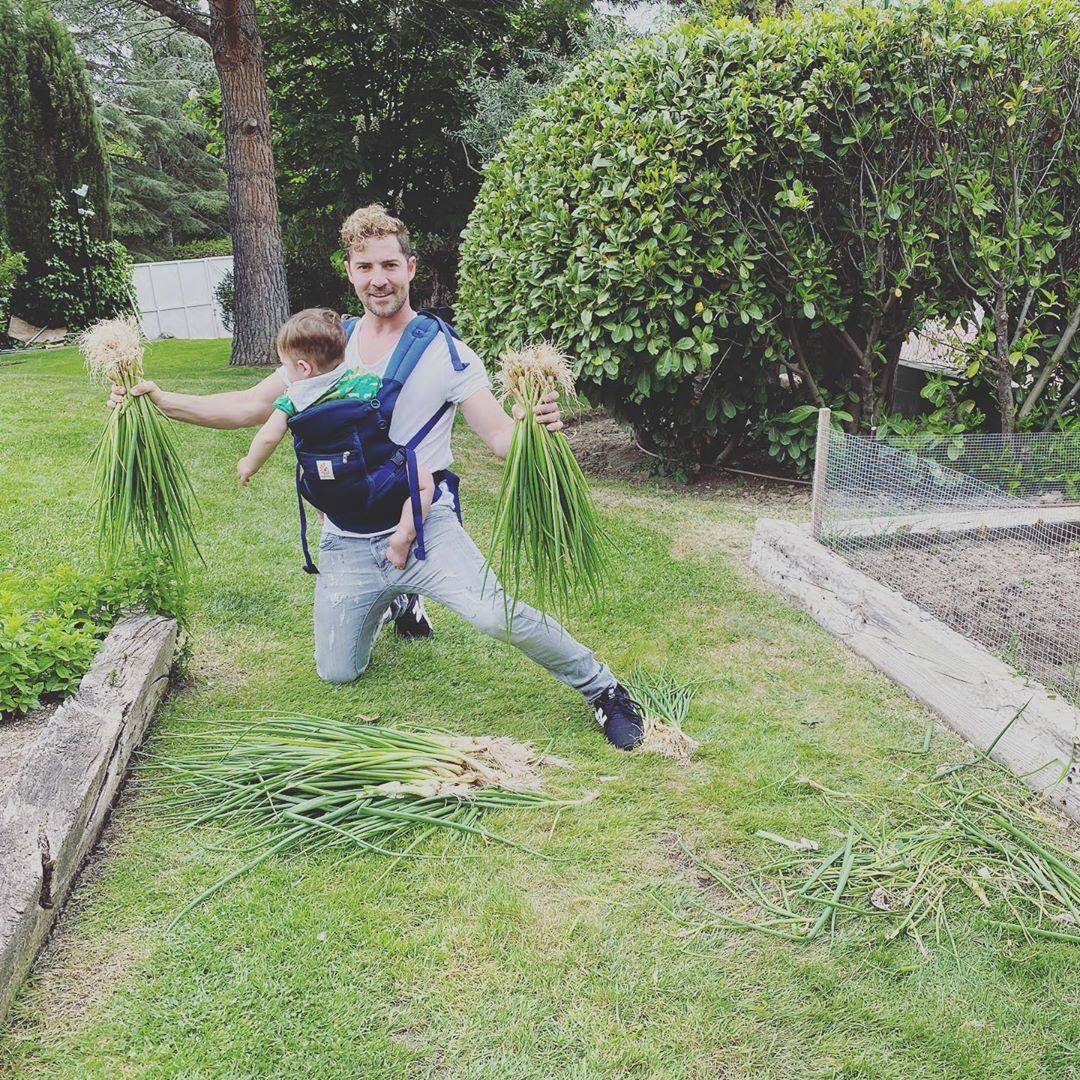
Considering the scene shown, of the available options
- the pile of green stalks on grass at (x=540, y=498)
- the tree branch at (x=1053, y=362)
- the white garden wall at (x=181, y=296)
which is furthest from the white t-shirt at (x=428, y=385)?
the white garden wall at (x=181, y=296)

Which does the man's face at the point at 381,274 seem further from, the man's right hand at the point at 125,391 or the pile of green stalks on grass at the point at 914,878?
the pile of green stalks on grass at the point at 914,878

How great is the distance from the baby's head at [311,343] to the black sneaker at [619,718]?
4.75 ft

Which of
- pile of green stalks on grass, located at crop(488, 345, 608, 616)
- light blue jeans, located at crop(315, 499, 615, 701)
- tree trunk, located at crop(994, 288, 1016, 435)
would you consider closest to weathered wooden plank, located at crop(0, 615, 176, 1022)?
light blue jeans, located at crop(315, 499, 615, 701)

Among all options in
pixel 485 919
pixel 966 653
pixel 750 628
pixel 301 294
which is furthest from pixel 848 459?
pixel 301 294

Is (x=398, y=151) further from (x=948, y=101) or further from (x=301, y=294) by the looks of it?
(x=948, y=101)

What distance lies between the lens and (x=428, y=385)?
320 centimetres

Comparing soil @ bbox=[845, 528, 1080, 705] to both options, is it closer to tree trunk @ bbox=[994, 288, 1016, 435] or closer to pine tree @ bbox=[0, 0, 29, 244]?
tree trunk @ bbox=[994, 288, 1016, 435]

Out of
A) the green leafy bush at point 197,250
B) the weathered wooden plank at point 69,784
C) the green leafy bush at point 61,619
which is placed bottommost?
the weathered wooden plank at point 69,784

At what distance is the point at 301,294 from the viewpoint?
16156mm

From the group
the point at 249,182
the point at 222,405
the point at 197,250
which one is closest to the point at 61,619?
the point at 222,405

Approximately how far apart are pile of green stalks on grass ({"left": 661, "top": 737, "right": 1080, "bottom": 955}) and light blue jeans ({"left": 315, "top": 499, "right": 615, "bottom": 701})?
32.1 inches

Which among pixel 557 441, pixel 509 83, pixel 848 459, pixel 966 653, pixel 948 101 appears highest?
pixel 509 83

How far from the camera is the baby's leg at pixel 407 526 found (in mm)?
3199

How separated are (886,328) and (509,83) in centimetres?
646
